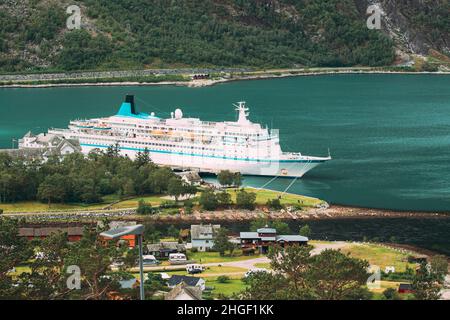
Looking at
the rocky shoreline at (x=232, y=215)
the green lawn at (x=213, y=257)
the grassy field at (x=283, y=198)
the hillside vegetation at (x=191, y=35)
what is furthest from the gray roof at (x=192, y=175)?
the hillside vegetation at (x=191, y=35)

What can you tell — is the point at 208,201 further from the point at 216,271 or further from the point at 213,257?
the point at 216,271

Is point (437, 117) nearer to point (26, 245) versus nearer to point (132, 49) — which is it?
point (132, 49)

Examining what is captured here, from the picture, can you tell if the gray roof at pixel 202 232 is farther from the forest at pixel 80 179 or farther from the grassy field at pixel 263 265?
the forest at pixel 80 179

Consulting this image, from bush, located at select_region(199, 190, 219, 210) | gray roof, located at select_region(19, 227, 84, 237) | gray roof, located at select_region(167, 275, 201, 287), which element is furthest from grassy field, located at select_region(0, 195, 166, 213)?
gray roof, located at select_region(167, 275, 201, 287)

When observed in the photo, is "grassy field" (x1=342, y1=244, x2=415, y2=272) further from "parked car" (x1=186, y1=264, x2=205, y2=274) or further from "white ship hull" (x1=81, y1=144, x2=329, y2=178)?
"white ship hull" (x1=81, y1=144, x2=329, y2=178)
